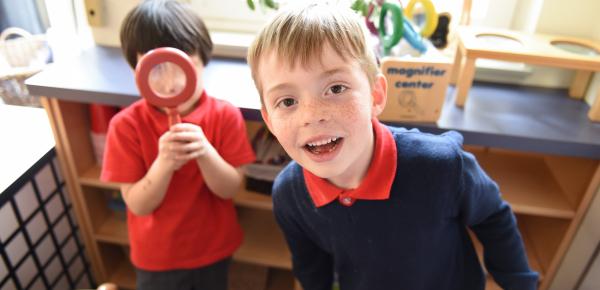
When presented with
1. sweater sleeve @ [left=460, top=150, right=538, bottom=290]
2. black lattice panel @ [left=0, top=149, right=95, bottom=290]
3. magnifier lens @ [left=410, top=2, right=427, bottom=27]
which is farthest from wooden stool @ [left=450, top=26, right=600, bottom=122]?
black lattice panel @ [left=0, top=149, right=95, bottom=290]

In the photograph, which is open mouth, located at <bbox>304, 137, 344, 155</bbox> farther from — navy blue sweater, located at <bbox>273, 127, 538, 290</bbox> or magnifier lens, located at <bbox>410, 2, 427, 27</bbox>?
magnifier lens, located at <bbox>410, 2, 427, 27</bbox>

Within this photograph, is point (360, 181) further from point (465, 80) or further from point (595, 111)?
point (595, 111)

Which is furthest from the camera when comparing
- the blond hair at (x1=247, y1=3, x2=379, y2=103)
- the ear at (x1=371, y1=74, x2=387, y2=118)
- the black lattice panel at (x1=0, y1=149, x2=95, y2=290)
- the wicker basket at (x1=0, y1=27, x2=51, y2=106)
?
the wicker basket at (x1=0, y1=27, x2=51, y2=106)

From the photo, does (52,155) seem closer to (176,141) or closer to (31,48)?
(31,48)

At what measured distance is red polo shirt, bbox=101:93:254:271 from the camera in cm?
103

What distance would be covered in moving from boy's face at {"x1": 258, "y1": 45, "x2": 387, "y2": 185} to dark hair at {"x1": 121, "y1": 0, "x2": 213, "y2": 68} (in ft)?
1.07

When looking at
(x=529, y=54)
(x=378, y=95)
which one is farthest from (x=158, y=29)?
(x=529, y=54)

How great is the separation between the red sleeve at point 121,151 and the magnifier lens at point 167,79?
0.13 meters

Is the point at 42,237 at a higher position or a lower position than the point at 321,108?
lower

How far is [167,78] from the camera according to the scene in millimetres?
970

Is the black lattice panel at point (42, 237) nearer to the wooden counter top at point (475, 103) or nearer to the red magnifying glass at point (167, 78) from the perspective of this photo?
the wooden counter top at point (475, 103)

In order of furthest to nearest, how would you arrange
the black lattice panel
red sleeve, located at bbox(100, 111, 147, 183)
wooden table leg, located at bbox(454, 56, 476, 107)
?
the black lattice panel < wooden table leg, located at bbox(454, 56, 476, 107) < red sleeve, located at bbox(100, 111, 147, 183)

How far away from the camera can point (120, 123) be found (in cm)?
102

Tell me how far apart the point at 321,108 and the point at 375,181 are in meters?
0.20
